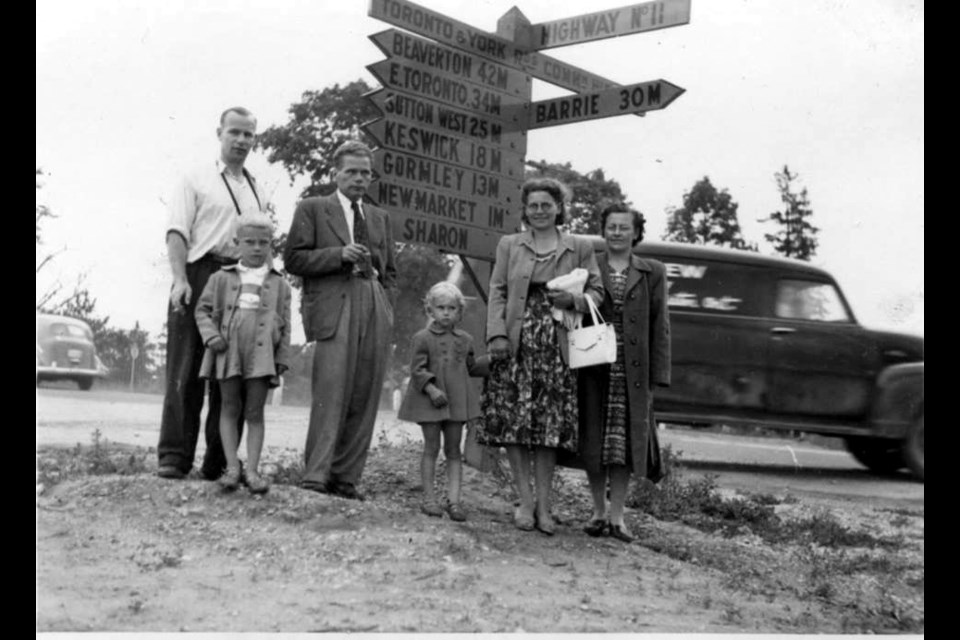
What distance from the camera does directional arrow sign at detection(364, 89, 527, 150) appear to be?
618cm

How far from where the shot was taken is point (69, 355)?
10.5 metres

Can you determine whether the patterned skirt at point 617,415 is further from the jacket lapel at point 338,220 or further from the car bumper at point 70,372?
the car bumper at point 70,372

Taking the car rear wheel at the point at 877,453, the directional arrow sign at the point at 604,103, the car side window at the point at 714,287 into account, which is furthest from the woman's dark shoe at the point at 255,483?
the car rear wheel at the point at 877,453

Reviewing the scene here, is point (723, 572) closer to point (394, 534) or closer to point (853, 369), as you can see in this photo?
point (394, 534)

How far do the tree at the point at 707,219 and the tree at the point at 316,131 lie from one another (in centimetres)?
608

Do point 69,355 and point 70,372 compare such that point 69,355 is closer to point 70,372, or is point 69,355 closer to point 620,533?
point 70,372

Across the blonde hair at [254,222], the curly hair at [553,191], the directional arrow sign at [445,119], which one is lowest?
the blonde hair at [254,222]

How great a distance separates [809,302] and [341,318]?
5.50 meters

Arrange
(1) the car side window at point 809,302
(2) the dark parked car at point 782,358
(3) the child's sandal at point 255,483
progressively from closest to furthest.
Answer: (3) the child's sandal at point 255,483, (2) the dark parked car at point 782,358, (1) the car side window at point 809,302

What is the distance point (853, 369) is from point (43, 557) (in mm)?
6973

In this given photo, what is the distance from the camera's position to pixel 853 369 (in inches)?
376

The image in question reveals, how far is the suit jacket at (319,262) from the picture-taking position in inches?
221

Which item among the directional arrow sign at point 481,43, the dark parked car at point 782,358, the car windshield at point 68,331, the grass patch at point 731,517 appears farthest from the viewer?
the dark parked car at point 782,358

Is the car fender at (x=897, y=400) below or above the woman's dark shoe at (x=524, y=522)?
above
